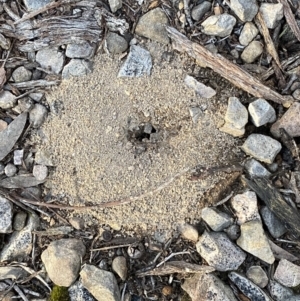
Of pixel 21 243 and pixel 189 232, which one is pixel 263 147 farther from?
pixel 21 243

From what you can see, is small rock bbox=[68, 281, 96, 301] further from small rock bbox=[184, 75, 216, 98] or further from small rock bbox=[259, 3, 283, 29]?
small rock bbox=[259, 3, 283, 29]

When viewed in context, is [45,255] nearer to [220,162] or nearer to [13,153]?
[13,153]

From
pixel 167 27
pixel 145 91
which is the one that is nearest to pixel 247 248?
pixel 145 91

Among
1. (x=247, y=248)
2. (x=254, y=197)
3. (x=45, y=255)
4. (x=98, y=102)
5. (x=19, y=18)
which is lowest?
(x=45, y=255)

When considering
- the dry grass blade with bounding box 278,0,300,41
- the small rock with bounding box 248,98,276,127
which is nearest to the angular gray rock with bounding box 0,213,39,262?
the small rock with bounding box 248,98,276,127

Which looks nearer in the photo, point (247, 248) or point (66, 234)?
point (247, 248)

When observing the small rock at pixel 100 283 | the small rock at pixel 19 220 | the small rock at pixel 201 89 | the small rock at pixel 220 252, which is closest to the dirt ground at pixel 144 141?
the small rock at pixel 201 89
